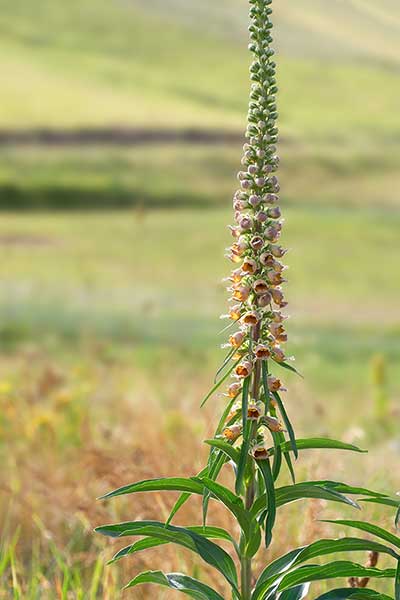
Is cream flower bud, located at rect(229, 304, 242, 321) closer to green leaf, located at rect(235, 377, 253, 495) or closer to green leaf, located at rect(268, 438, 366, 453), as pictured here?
green leaf, located at rect(235, 377, 253, 495)

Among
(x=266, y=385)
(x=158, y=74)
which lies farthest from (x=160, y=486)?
(x=158, y=74)

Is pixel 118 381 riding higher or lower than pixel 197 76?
lower

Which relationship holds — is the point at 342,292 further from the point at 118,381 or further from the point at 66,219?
the point at 118,381

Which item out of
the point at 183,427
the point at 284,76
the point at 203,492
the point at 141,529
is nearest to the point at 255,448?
the point at 203,492

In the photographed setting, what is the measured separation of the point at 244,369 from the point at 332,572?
0.38 m

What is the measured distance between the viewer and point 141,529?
1.80 meters

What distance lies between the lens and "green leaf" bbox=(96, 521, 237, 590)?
1.82 meters

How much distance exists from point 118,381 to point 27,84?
2385 inches

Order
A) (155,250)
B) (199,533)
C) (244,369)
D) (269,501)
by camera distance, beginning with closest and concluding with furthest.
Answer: (269,501)
(244,369)
(199,533)
(155,250)

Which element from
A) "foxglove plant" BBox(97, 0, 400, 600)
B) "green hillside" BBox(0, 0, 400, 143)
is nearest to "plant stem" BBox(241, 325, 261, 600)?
"foxglove plant" BBox(97, 0, 400, 600)

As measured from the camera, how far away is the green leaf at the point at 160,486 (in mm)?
1729

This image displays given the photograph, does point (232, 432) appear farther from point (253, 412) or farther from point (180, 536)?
point (180, 536)

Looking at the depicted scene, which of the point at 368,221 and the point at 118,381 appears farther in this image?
the point at 368,221

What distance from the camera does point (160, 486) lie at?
1.76 m
